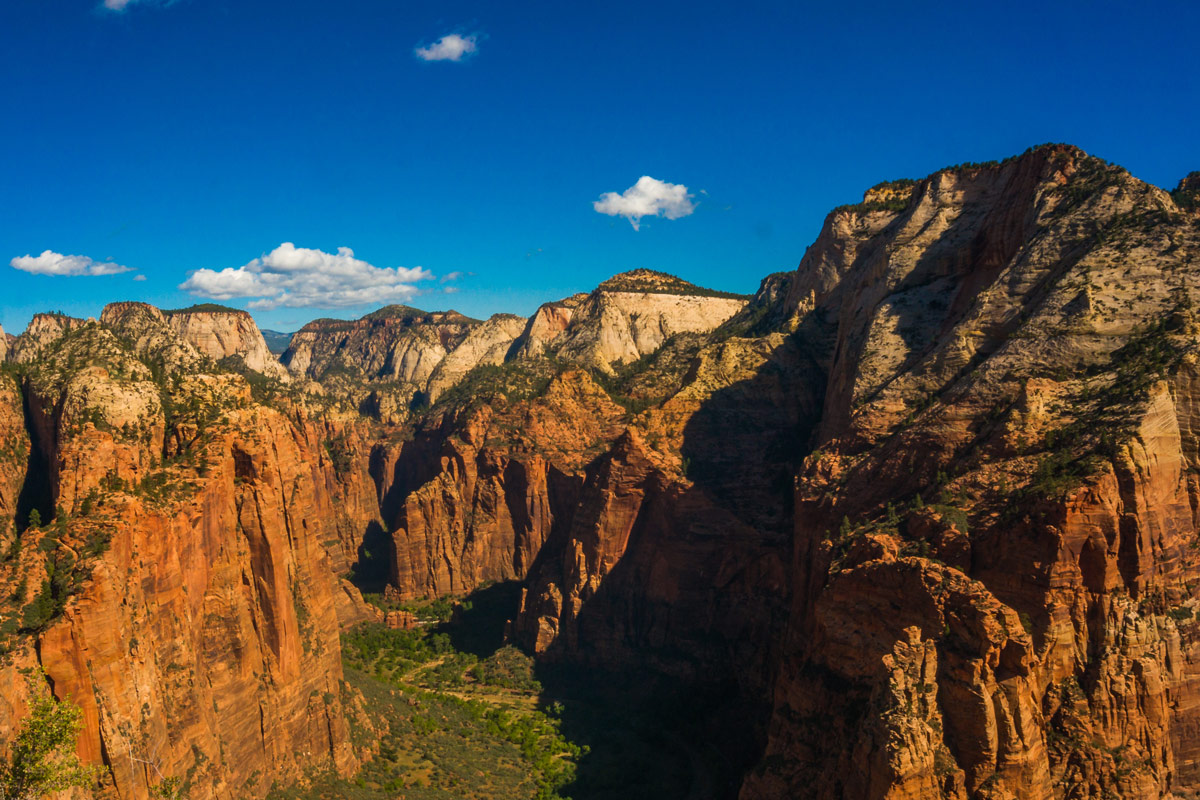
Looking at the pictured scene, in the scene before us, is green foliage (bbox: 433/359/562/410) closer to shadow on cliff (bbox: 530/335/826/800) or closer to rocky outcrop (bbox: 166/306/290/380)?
shadow on cliff (bbox: 530/335/826/800)

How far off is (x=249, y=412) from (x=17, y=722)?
2430 cm

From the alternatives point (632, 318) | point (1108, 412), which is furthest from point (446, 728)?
point (632, 318)

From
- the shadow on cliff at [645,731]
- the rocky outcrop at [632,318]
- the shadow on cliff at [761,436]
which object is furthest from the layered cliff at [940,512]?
the rocky outcrop at [632,318]

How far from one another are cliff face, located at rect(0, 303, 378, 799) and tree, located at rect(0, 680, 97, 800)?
1958mm

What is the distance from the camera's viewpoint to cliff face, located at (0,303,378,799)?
34938 mm

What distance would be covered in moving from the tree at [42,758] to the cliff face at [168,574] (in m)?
1.96

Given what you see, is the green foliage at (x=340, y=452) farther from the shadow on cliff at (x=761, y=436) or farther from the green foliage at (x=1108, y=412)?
the green foliage at (x=1108, y=412)

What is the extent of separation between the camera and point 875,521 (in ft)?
156

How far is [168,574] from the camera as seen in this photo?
4116 cm

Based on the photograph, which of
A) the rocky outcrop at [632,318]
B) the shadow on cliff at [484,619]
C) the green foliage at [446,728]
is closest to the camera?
the green foliage at [446,728]

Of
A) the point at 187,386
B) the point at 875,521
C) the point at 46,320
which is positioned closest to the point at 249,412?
the point at 187,386

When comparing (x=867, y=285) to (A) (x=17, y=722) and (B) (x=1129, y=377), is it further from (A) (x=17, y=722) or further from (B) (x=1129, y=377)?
(A) (x=17, y=722)

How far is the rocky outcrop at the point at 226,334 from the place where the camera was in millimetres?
179125

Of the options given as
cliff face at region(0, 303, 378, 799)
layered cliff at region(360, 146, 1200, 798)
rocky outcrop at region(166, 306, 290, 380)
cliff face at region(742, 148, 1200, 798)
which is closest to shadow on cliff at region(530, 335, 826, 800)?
layered cliff at region(360, 146, 1200, 798)
